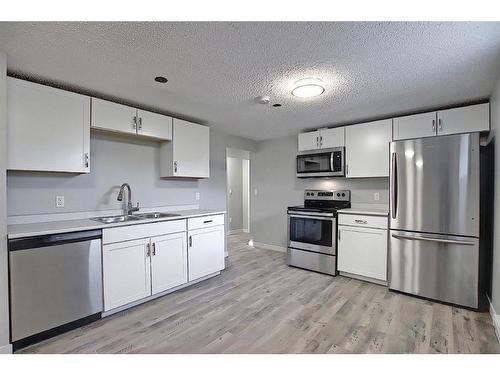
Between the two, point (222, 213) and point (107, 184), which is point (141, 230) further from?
point (222, 213)

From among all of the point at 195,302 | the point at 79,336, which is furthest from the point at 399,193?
the point at 79,336

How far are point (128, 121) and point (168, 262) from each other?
1635mm

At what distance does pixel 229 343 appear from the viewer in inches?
74.2

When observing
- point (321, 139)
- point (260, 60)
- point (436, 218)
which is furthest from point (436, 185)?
point (260, 60)

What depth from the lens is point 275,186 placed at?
487 centimetres

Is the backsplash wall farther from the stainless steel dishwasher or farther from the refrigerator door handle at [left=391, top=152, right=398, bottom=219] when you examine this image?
the refrigerator door handle at [left=391, top=152, right=398, bottom=219]

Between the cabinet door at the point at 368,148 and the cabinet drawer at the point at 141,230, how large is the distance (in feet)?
8.23

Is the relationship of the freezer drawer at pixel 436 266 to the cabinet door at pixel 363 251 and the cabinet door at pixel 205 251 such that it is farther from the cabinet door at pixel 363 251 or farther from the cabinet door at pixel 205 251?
the cabinet door at pixel 205 251

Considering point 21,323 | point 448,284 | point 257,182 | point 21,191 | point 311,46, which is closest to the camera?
point 311,46

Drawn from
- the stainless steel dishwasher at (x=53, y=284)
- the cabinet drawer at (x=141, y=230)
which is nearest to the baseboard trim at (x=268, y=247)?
the cabinet drawer at (x=141, y=230)

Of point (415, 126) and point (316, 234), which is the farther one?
point (316, 234)

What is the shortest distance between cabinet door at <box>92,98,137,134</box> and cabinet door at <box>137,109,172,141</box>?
7 cm

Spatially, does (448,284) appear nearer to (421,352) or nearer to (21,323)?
(421,352)

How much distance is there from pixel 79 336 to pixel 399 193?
344 centimetres
